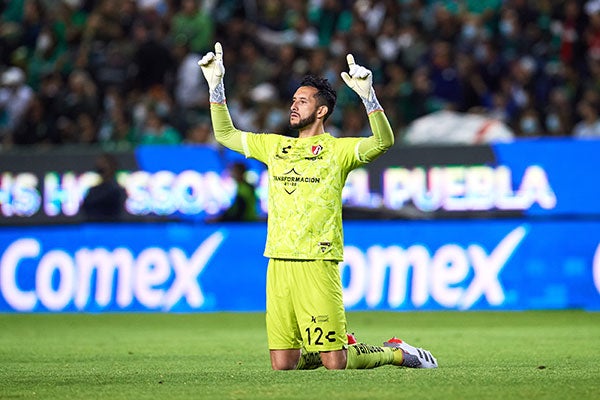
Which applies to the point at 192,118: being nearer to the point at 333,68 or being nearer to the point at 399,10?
the point at 333,68

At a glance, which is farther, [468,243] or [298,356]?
[468,243]

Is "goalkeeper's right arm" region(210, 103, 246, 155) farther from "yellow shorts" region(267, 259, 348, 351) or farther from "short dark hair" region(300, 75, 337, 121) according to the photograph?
"yellow shorts" region(267, 259, 348, 351)

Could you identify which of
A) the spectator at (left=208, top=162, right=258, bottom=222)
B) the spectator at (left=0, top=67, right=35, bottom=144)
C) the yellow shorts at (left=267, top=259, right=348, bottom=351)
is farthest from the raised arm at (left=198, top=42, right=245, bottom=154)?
the spectator at (left=0, top=67, right=35, bottom=144)

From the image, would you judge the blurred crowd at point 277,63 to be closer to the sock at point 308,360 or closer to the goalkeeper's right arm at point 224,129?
the goalkeeper's right arm at point 224,129

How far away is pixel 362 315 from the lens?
54.0 feet

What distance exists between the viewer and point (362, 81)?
8.45 m

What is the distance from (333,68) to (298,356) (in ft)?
37.2

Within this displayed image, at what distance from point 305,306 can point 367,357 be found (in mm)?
664

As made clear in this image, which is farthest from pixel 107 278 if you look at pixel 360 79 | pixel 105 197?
pixel 360 79

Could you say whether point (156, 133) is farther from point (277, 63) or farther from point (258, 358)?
point (258, 358)

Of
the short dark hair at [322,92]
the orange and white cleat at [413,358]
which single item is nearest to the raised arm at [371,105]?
the short dark hair at [322,92]

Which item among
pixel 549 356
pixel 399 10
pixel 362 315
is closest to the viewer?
pixel 549 356

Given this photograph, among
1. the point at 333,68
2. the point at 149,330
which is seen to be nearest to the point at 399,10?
the point at 333,68

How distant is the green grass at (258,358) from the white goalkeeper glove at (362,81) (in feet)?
6.02
